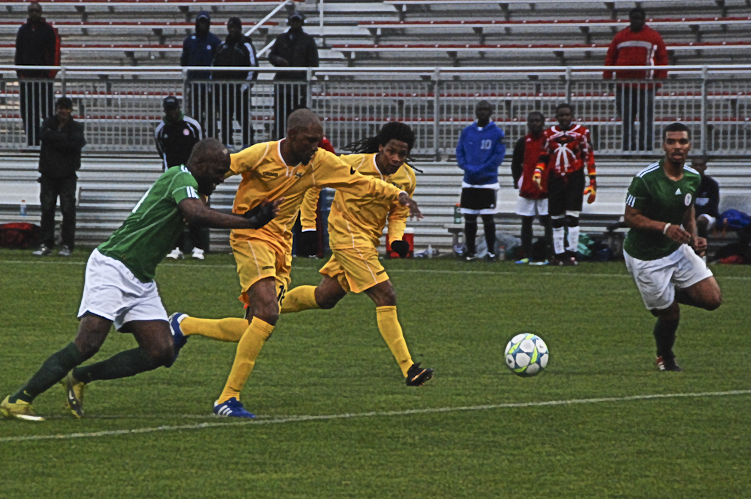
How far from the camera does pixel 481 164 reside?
17281 mm

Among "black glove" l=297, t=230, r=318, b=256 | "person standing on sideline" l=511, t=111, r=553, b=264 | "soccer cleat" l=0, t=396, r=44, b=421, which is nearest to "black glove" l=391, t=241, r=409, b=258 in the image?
"black glove" l=297, t=230, r=318, b=256

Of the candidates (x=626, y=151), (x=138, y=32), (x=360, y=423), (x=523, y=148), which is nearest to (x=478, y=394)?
(x=360, y=423)

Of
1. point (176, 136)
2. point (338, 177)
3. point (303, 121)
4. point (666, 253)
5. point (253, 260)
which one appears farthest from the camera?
point (176, 136)

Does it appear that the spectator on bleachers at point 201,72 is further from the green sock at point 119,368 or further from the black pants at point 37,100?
the green sock at point 119,368

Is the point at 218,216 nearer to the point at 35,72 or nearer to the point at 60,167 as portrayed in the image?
the point at 60,167

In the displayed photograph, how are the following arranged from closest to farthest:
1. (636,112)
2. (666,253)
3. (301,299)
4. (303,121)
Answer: (303,121) → (666,253) → (301,299) → (636,112)

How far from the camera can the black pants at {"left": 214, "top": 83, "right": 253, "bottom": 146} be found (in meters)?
19.0

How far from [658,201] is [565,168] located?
7691 mm

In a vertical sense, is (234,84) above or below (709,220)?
above

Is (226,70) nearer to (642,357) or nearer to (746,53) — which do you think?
(746,53)

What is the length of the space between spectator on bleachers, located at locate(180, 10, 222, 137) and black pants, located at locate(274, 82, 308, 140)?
102cm

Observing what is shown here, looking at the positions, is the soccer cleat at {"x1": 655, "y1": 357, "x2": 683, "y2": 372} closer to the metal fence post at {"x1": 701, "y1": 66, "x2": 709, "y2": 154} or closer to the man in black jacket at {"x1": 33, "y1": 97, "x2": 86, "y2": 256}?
the metal fence post at {"x1": 701, "y1": 66, "x2": 709, "y2": 154}

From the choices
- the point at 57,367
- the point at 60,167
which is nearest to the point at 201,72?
the point at 60,167

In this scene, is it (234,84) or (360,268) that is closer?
(360,268)
